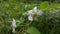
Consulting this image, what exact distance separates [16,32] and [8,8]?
341mm

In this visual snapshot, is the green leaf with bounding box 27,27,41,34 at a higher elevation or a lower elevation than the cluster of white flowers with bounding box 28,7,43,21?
lower

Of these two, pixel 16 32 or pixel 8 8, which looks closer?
pixel 16 32

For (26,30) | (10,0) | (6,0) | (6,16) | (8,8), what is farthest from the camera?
(6,0)

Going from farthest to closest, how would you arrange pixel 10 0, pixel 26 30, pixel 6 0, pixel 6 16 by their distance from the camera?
pixel 6 0
pixel 10 0
pixel 6 16
pixel 26 30

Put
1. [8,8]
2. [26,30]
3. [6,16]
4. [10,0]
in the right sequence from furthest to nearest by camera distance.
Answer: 1. [10,0]
2. [8,8]
3. [6,16]
4. [26,30]

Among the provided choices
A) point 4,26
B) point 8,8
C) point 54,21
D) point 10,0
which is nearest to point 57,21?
point 54,21

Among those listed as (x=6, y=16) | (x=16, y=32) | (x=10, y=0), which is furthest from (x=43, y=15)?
(x=10, y=0)

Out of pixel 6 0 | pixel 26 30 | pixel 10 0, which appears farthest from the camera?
pixel 6 0

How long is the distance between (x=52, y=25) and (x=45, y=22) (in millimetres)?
40

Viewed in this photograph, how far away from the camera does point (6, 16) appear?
1.15 metres

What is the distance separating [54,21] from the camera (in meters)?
0.98

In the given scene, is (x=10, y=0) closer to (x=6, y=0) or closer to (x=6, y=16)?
(x=6, y=0)

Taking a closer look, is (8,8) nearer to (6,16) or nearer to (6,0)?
(6,16)

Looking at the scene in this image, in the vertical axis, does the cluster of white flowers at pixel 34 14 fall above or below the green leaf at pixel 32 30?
above
